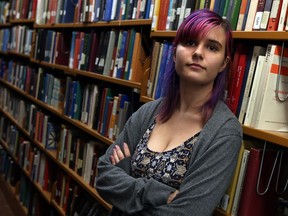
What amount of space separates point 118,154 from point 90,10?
1240 mm

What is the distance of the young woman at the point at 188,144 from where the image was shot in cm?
98

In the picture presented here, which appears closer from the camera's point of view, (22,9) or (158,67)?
(158,67)

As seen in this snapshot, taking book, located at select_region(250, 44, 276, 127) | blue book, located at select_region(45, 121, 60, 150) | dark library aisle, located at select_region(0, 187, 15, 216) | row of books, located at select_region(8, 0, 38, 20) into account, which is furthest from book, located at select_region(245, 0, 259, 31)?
dark library aisle, located at select_region(0, 187, 15, 216)

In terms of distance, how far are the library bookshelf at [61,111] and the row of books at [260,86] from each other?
0.04 m

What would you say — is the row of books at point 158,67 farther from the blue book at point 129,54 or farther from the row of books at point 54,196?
the row of books at point 54,196

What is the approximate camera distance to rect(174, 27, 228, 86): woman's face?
1051 millimetres

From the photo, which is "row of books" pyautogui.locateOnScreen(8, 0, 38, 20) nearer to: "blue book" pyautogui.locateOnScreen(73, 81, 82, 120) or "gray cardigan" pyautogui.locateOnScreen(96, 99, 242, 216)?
"blue book" pyautogui.locateOnScreen(73, 81, 82, 120)

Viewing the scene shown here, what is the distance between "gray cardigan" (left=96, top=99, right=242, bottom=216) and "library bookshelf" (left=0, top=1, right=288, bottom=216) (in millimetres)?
103

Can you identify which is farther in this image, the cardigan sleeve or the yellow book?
the yellow book

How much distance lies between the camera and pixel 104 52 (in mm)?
2014

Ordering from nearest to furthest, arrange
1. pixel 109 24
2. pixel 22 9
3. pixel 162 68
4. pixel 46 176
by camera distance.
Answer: pixel 162 68 < pixel 109 24 < pixel 46 176 < pixel 22 9

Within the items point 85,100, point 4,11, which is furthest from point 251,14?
point 4,11

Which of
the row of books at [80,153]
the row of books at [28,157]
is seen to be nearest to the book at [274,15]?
the row of books at [80,153]

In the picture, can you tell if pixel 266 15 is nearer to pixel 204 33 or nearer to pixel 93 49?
pixel 204 33
